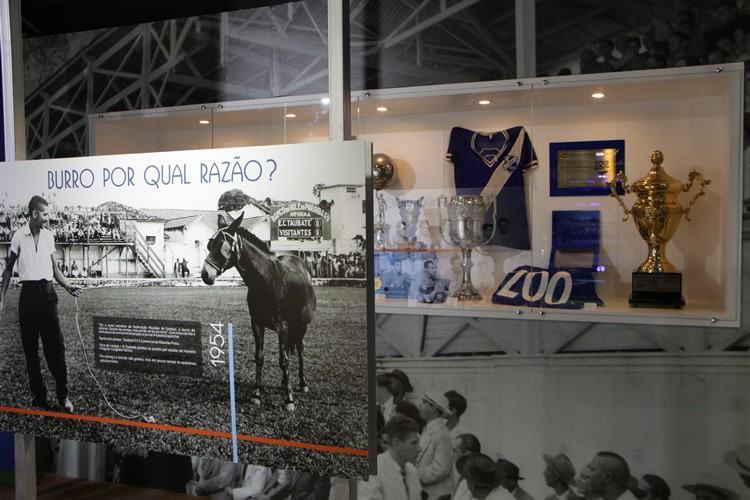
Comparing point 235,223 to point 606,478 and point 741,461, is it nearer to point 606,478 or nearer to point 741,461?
point 606,478

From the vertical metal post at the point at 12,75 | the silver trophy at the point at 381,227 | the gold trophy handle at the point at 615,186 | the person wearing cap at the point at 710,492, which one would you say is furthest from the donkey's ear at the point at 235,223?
the person wearing cap at the point at 710,492

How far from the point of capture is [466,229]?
8.06 feet

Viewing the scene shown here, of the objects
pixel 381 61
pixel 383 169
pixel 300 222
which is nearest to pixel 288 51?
pixel 381 61

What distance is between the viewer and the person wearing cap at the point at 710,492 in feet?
7.37

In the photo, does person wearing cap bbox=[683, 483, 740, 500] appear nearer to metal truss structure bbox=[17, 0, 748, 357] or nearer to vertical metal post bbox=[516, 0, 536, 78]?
metal truss structure bbox=[17, 0, 748, 357]

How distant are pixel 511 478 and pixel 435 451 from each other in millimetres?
323

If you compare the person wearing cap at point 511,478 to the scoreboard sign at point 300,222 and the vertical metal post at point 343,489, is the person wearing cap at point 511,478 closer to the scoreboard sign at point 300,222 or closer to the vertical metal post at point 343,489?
the vertical metal post at point 343,489

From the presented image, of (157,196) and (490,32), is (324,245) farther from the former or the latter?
(490,32)

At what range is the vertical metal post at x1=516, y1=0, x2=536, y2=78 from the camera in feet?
7.80

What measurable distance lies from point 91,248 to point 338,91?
0.90 meters

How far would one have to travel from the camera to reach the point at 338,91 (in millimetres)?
1616

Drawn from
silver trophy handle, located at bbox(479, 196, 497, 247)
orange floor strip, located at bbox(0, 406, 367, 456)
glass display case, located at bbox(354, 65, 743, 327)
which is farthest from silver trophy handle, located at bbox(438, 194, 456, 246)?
orange floor strip, located at bbox(0, 406, 367, 456)

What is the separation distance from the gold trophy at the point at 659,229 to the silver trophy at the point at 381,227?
0.97 metres

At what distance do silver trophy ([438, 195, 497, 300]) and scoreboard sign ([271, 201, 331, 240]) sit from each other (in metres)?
1.00
